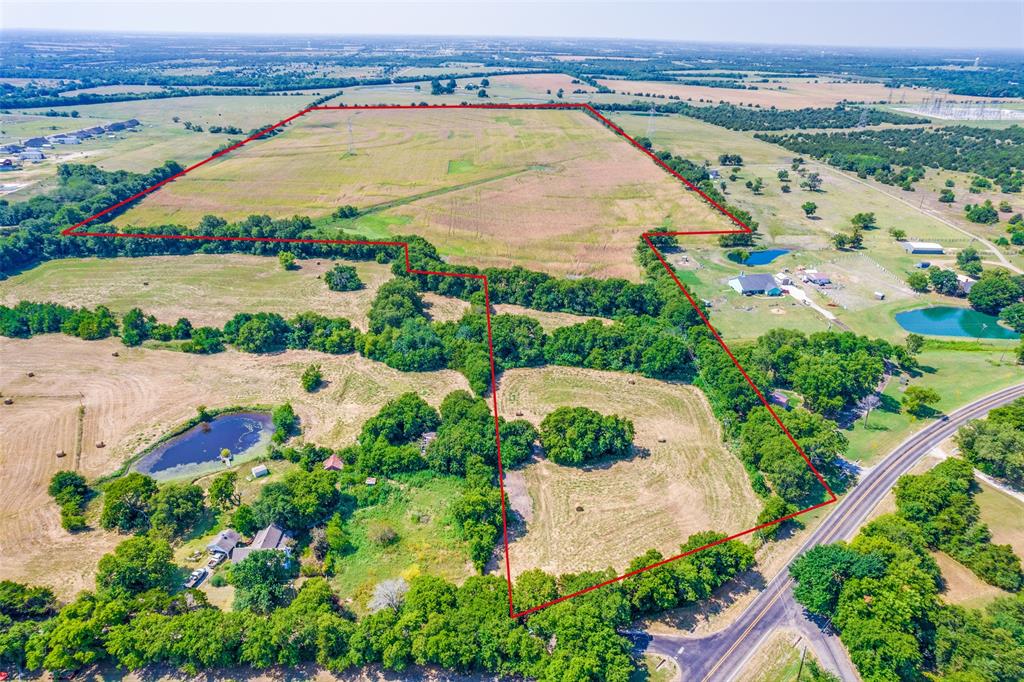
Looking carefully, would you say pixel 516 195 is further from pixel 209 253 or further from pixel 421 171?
pixel 209 253

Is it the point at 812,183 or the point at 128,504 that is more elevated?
the point at 812,183

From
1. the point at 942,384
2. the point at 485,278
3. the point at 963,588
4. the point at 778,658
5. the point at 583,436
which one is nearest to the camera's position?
the point at 778,658

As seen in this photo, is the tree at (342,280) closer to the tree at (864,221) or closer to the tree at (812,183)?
the tree at (864,221)

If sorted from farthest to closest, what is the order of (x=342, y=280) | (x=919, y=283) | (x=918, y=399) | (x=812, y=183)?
(x=812, y=183) < (x=919, y=283) < (x=342, y=280) < (x=918, y=399)

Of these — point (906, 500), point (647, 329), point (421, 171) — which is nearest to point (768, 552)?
point (906, 500)

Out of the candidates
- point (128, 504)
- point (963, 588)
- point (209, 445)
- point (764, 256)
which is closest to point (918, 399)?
point (963, 588)

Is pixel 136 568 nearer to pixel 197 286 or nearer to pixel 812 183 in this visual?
pixel 197 286

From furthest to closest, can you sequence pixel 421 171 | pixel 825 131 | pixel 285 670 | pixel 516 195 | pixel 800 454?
1. pixel 825 131
2. pixel 421 171
3. pixel 516 195
4. pixel 800 454
5. pixel 285 670
